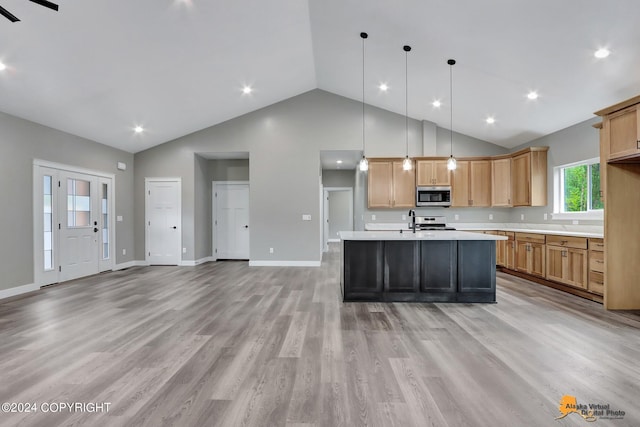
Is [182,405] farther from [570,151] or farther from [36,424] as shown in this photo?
[570,151]

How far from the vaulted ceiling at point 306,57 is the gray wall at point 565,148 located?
0.65ft

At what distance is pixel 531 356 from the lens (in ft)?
8.40

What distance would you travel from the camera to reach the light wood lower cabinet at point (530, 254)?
16.9 feet

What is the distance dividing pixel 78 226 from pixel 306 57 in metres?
5.37

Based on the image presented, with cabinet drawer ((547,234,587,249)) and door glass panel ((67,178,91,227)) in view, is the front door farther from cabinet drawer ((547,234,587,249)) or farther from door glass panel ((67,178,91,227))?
cabinet drawer ((547,234,587,249))

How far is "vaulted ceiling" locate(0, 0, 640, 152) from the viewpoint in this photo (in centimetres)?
340

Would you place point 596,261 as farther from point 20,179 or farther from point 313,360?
point 20,179

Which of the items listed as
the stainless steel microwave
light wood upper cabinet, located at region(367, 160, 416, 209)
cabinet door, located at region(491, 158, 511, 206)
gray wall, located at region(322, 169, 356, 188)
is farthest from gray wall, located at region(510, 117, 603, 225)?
gray wall, located at region(322, 169, 356, 188)

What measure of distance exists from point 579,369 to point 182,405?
9.47 ft

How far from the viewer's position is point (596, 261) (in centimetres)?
409

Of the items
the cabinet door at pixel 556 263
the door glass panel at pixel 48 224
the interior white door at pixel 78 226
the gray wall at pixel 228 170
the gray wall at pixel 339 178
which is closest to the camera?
the cabinet door at pixel 556 263

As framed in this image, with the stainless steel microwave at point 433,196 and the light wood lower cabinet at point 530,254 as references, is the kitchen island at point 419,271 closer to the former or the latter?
the light wood lower cabinet at point 530,254

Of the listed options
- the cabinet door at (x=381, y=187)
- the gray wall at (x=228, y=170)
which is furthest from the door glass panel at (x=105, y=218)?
the cabinet door at (x=381, y=187)

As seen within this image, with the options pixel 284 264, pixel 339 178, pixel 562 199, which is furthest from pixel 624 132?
pixel 339 178
